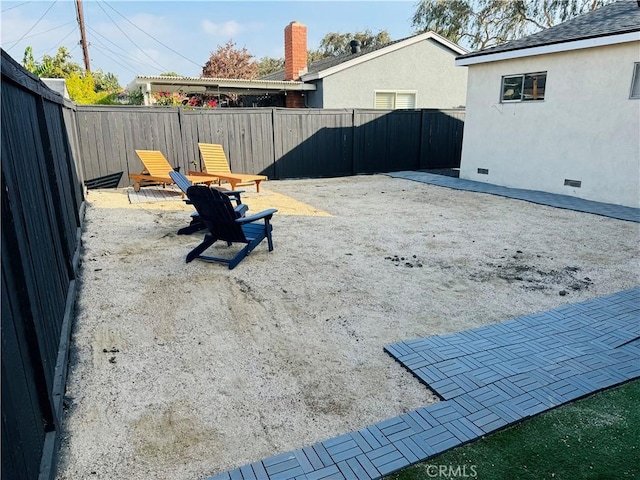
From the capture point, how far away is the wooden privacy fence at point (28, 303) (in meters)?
1.59

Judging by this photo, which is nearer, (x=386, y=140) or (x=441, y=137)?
(x=386, y=140)

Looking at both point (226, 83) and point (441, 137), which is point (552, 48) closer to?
point (441, 137)

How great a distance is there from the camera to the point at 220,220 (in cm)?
480

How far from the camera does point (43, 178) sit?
317 cm

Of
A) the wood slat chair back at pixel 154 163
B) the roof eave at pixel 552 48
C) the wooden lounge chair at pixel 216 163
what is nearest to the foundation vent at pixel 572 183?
the roof eave at pixel 552 48

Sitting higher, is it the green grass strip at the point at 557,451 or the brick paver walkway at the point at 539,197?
the brick paver walkway at the point at 539,197

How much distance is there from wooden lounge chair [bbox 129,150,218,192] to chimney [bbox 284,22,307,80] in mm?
8751

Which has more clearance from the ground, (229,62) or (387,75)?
(229,62)

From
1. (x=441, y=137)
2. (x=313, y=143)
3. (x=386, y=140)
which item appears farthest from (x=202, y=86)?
(x=441, y=137)

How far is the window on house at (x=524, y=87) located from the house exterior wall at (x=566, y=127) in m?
0.12

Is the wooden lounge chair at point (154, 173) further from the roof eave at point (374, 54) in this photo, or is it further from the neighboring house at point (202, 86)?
the roof eave at point (374, 54)

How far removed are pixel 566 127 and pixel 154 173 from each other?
29.3 ft

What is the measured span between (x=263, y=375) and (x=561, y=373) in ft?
6.45

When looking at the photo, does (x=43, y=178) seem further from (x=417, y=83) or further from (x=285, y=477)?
(x=417, y=83)
